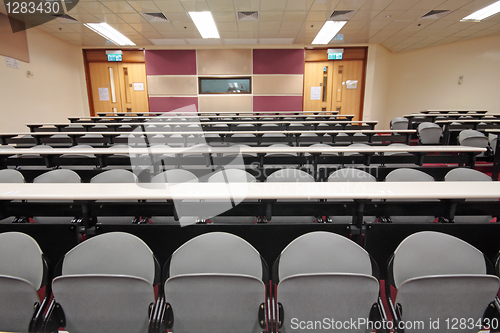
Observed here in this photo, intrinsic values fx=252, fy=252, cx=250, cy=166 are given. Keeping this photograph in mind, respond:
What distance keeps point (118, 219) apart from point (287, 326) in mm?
1650

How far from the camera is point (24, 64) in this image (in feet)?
22.9

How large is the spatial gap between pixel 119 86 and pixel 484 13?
11321mm

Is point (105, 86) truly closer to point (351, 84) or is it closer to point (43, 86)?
point (43, 86)

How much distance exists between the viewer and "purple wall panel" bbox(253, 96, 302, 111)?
9547 mm

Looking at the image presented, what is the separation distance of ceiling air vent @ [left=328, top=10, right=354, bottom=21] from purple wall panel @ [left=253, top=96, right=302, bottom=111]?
3.18 m

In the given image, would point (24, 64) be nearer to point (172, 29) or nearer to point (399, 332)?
point (172, 29)

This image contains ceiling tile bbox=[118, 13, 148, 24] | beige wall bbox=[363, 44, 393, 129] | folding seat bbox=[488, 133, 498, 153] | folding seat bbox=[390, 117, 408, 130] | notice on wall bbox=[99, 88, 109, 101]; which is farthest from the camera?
notice on wall bbox=[99, 88, 109, 101]

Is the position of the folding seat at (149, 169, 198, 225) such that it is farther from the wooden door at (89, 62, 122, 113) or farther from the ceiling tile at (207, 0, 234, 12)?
the wooden door at (89, 62, 122, 113)

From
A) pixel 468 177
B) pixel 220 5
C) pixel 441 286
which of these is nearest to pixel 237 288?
pixel 441 286

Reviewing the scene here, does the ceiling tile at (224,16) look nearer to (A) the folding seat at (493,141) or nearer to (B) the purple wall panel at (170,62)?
(B) the purple wall panel at (170,62)

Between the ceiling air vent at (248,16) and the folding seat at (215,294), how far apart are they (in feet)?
22.0

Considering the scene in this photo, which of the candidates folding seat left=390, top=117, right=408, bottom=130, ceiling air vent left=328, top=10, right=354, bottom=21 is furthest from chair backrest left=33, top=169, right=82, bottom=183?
folding seat left=390, top=117, right=408, bottom=130

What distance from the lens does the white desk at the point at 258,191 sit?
4.91ft

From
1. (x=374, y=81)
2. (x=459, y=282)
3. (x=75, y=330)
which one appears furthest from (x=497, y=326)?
(x=374, y=81)
